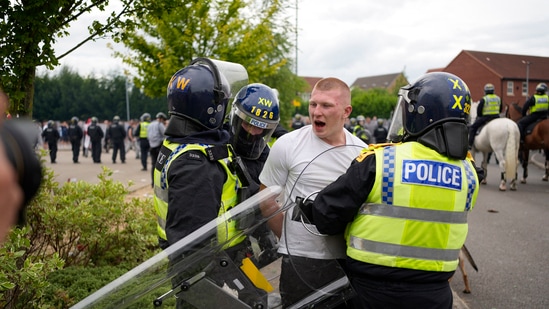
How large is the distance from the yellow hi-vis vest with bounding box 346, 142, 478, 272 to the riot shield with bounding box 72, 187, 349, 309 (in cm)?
26

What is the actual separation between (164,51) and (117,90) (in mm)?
42315

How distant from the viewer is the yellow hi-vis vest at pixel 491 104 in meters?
13.7

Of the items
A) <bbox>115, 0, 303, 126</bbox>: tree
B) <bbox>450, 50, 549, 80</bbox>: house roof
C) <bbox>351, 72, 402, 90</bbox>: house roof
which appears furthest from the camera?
<bbox>351, 72, 402, 90</bbox>: house roof

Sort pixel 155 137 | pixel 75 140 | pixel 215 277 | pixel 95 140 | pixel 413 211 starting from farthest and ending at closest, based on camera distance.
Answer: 1. pixel 75 140
2. pixel 95 140
3. pixel 155 137
4. pixel 413 211
5. pixel 215 277

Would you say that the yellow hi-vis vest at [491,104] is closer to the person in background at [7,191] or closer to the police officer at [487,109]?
the police officer at [487,109]

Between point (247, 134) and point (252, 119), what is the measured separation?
127 mm

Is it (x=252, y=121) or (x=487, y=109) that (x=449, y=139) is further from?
(x=487, y=109)

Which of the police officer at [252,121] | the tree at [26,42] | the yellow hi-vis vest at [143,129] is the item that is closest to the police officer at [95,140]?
the yellow hi-vis vest at [143,129]

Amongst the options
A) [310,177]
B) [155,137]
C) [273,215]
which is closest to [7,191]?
[273,215]

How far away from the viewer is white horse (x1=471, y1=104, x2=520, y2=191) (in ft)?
42.0

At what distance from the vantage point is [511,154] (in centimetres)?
1276

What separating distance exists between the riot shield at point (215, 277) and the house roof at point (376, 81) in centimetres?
10646

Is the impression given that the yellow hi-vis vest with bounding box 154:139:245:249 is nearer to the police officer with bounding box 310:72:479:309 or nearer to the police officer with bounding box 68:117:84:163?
the police officer with bounding box 310:72:479:309

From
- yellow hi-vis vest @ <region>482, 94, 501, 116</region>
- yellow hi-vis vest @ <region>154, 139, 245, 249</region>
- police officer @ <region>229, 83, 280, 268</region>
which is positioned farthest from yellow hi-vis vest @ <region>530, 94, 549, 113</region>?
yellow hi-vis vest @ <region>154, 139, 245, 249</region>
